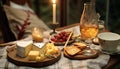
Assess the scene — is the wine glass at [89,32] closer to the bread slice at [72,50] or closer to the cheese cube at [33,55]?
the bread slice at [72,50]

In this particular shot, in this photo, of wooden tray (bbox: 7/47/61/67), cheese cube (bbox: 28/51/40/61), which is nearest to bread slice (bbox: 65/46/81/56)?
wooden tray (bbox: 7/47/61/67)

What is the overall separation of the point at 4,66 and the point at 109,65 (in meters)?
0.58

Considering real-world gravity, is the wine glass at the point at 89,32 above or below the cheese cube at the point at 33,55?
above

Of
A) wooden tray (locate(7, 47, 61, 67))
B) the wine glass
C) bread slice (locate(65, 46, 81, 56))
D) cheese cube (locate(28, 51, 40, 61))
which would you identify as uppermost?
the wine glass

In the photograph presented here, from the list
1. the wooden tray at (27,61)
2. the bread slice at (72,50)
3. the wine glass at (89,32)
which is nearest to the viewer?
the wooden tray at (27,61)

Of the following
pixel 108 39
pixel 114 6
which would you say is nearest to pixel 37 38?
pixel 108 39

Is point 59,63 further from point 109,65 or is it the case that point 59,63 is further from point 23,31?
point 23,31

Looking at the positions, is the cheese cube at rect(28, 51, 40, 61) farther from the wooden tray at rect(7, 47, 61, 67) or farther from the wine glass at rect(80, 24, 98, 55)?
the wine glass at rect(80, 24, 98, 55)

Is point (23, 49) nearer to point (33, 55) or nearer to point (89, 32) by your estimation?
point (33, 55)

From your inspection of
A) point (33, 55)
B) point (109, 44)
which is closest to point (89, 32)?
point (109, 44)

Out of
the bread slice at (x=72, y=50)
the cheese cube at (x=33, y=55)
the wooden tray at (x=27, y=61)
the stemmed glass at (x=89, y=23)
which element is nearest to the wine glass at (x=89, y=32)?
the stemmed glass at (x=89, y=23)

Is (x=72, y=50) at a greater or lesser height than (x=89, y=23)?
lesser

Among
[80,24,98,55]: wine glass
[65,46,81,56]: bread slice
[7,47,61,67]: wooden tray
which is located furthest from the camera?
[80,24,98,55]: wine glass

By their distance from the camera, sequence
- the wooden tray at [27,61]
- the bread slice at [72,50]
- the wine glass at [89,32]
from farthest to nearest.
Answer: the wine glass at [89,32] < the bread slice at [72,50] < the wooden tray at [27,61]
